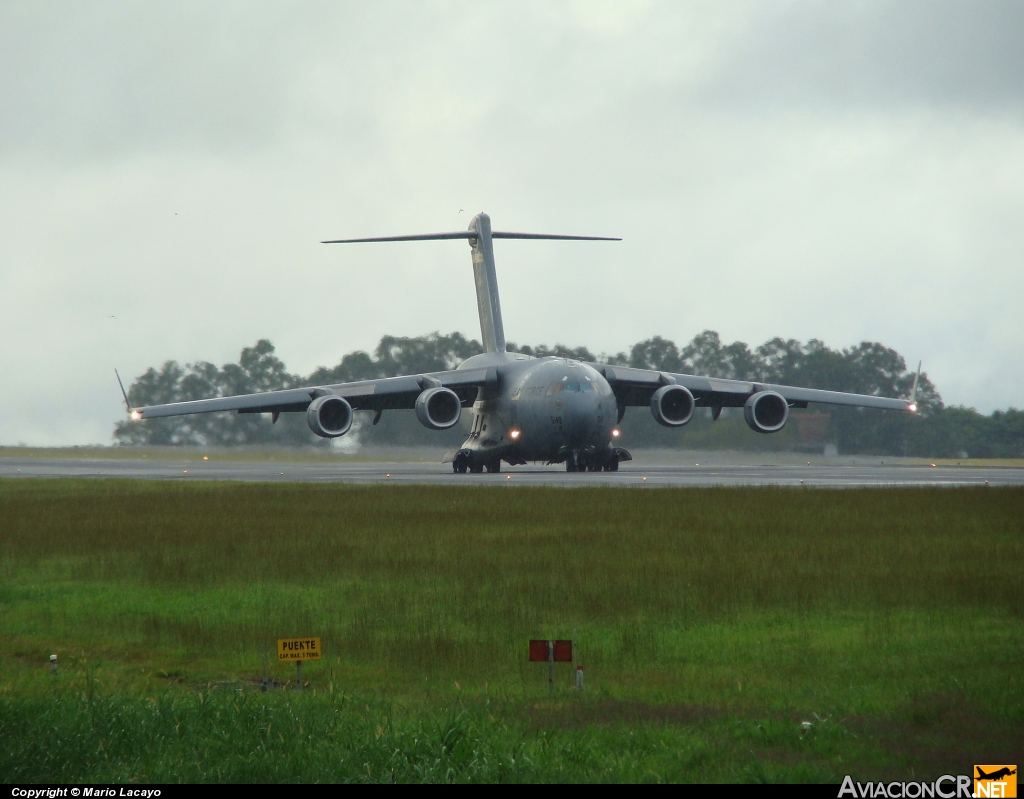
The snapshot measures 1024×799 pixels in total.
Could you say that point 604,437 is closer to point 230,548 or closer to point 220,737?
point 230,548

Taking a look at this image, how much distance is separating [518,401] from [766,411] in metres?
8.05

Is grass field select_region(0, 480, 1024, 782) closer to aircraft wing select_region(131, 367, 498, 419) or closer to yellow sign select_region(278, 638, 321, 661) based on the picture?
yellow sign select_region(278, 638, 321, 661)

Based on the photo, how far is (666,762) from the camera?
18.4ft

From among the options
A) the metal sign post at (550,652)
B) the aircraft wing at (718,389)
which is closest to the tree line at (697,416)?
the aircraft wing at (718,389)

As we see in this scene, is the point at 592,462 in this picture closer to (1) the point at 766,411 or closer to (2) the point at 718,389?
(2) the point at 718,389

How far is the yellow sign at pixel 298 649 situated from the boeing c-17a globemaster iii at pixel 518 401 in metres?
24.9

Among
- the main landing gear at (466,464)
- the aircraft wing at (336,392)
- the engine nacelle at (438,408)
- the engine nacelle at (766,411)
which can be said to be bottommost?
the main landing gear at (466,464)

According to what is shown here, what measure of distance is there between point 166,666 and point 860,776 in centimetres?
509

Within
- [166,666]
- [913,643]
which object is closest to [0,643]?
[166,666]

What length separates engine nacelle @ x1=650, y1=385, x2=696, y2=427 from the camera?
115ft

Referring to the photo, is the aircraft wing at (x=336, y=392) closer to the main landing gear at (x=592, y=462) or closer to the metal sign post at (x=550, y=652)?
the main landing gear at (x=592, y=462)

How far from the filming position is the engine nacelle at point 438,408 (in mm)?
33562

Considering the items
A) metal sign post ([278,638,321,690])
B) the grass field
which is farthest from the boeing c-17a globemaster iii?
metal sign post ([278,638,321,690])

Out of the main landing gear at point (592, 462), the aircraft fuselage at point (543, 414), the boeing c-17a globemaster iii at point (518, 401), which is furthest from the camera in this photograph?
the main landing gear at point (592, 462)
